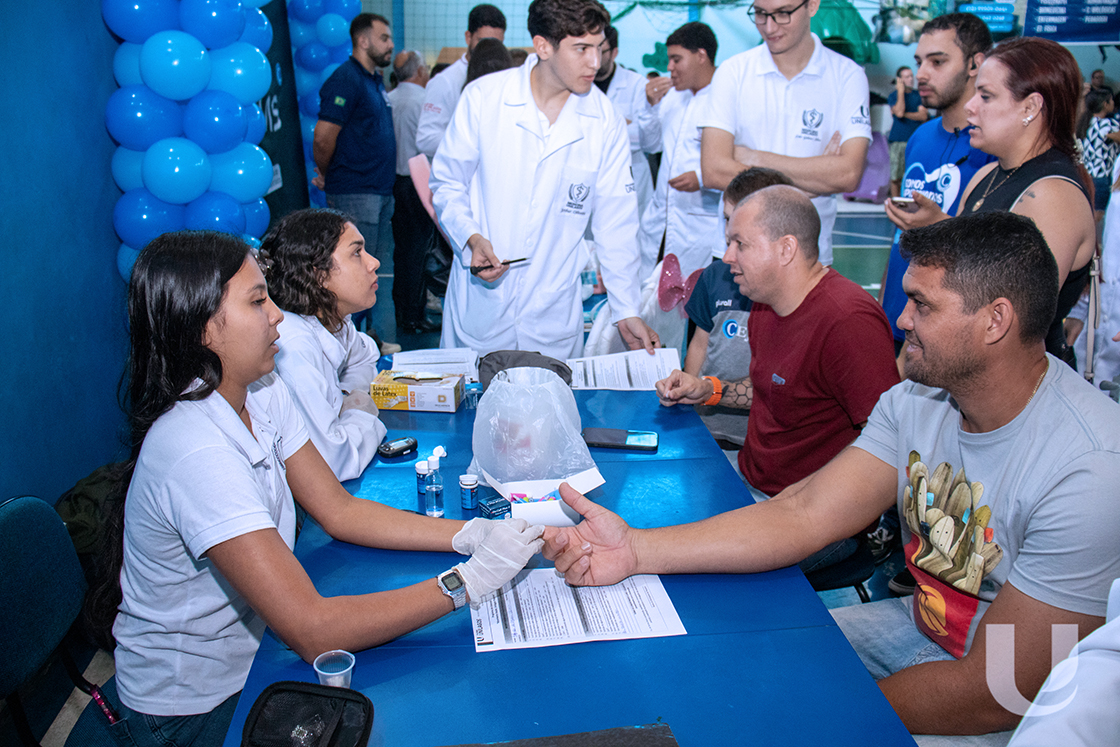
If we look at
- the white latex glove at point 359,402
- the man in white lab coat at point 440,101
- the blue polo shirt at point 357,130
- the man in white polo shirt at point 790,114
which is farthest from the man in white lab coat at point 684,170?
the white latex glove at point 359,402

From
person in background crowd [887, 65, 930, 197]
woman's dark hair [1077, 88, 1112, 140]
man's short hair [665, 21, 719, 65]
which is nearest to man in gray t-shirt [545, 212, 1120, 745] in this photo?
man's short hair [665, 21, 719, 65]

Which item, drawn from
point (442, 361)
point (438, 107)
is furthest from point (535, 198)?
point (438, 107)

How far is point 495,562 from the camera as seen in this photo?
4.60ft

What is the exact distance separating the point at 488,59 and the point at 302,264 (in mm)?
2868

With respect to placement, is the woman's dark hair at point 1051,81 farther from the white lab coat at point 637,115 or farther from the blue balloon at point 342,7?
the blue balloon at point 342,7

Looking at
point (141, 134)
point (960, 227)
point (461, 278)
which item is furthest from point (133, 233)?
point (960, 227)

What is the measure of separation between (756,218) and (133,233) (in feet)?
8.53

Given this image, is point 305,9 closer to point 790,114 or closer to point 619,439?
point 790,114

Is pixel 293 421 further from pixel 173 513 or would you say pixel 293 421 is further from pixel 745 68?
pixel 745 68

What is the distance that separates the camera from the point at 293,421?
5.73ft

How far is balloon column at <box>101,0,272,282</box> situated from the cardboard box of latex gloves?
1442 millimetres

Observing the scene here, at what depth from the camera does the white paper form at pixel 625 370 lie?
2662mm

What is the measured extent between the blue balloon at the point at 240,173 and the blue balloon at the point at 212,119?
0.09 metres

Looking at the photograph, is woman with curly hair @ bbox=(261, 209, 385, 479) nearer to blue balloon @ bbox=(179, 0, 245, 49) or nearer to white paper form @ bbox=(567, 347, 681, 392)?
white paper form @ bbox=(567, 347, 681, 392)
